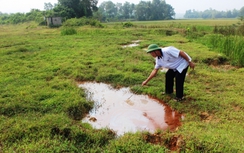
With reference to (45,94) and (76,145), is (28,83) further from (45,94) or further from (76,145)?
(76,145)

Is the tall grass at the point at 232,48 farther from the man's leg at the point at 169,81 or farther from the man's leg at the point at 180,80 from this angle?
the man's leg at the point at 180,80

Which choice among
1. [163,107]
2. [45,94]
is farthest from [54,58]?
[163,107]

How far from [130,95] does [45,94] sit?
2026 millimetres

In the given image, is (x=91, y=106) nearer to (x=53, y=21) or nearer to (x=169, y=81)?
(x=169, y=81)

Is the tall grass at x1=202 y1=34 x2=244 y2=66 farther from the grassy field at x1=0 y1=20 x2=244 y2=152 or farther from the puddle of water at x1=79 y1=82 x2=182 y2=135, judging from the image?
the puddle of water at x1=79 y1=82 x2=182 y2=135

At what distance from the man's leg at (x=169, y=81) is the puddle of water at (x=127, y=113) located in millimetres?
426

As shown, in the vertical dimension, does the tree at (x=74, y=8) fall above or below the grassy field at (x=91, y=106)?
above

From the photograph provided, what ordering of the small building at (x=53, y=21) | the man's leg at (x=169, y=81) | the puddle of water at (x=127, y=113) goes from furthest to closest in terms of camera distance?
the small building at (x=53, y=21)
the man's leg at (x=169, y=81)
the puddle of water at (x=127, y=113)

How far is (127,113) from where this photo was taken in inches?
172

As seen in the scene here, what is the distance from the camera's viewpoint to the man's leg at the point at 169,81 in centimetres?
479

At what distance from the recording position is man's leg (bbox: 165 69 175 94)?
15.7 ft

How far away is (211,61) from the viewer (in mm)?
8242

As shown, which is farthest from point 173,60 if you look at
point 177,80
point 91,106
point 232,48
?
point 232,48

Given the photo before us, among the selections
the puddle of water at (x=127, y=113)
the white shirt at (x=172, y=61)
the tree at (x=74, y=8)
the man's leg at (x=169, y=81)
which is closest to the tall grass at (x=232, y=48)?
the man's leg at (x=169, y=81)
